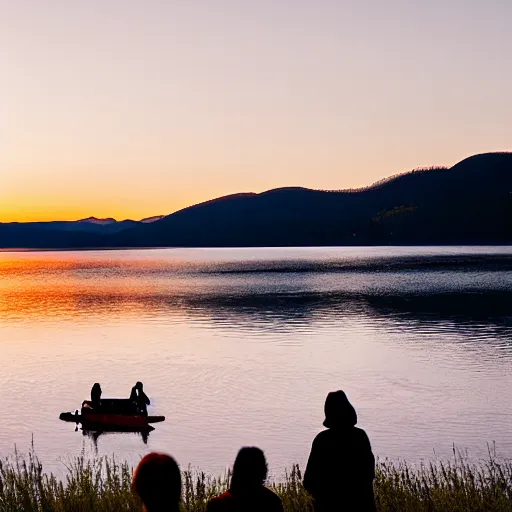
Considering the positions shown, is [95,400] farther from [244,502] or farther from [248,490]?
[248,490]

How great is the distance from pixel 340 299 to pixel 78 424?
81.4 m

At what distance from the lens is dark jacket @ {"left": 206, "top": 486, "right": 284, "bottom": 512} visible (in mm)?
6586

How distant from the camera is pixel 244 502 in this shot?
6.60m

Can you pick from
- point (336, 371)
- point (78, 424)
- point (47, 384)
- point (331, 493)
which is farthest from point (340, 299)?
point (331, 493)

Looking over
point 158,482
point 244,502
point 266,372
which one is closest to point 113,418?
point 266,372

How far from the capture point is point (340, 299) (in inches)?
4683

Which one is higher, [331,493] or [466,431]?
[331,493]

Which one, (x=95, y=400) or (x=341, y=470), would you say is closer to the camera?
(x=341, y=470)

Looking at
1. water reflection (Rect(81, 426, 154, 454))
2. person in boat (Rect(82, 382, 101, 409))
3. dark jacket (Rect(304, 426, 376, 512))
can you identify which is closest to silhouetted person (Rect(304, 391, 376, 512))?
dark jacket (Rect(304, 426, 376, 512))

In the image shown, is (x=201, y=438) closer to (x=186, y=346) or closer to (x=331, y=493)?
(x=331, y=493)

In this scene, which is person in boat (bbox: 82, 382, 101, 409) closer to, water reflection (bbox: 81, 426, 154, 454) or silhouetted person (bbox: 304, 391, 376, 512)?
water reflection (bbox: 81, 426, 154, 454)

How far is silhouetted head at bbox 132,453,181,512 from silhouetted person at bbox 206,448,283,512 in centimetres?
98

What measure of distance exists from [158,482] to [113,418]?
36621mm

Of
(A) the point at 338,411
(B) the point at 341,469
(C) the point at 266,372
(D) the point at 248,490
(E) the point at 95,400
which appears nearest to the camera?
(D) the point at 248,490
